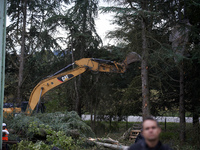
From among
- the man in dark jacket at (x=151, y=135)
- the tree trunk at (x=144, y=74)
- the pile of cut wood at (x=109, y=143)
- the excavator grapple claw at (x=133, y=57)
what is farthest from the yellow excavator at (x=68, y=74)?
the man in dark jacket at (x=151, y=135)

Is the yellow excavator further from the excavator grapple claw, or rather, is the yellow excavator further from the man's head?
the man's head

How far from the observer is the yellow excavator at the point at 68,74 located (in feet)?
41.6

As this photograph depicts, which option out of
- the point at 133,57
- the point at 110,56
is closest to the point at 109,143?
the point at 133,57

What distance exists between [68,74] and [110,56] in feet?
16.4

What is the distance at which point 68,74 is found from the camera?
44.4 feet

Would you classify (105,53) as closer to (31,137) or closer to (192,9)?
(192,9)

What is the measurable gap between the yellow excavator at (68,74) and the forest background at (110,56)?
36.2 inches

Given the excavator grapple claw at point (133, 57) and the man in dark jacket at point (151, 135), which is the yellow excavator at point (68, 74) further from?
the man in dark jacket at point (151, 135)

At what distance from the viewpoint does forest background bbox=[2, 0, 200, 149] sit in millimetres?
12156

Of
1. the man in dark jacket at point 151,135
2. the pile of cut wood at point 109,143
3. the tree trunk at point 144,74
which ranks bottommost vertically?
the pile of cut wood at point 109,143

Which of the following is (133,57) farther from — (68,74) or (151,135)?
(151,135)

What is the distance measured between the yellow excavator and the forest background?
36.2 inches

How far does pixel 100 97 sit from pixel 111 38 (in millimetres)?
7912

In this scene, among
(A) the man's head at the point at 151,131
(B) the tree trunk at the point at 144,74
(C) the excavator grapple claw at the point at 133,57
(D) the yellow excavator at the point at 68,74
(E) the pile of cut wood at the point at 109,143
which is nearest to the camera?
(A) the man's head at the point at 151,131
